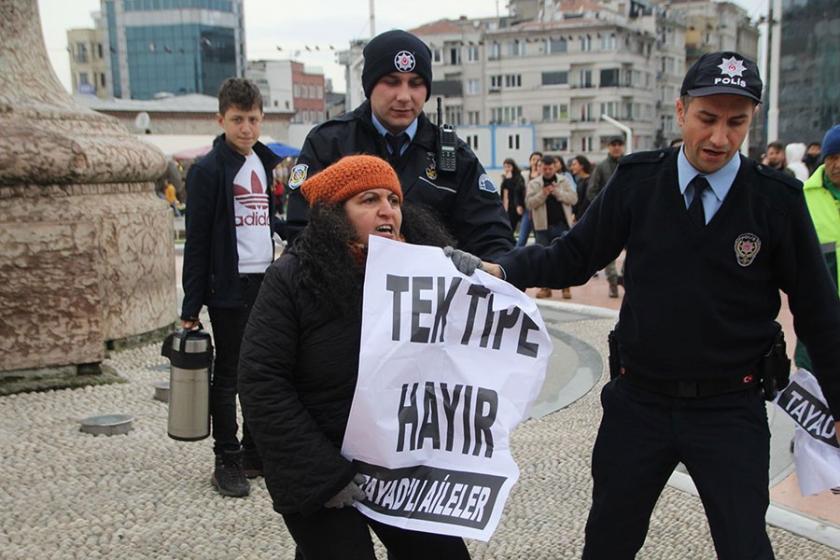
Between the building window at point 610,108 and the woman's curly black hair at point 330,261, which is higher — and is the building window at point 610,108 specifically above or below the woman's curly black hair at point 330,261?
above

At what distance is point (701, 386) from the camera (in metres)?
2.72

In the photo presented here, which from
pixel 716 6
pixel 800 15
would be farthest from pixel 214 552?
pixel 716 6

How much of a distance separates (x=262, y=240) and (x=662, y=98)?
96.3m

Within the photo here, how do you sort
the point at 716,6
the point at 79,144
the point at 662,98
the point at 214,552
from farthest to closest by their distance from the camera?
1. the point at 716,6
2. the point at 662,98
3. the point at 79,144
4. the point at 214,552

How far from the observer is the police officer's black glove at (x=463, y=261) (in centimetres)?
263

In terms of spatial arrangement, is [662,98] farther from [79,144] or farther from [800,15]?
[79,144]

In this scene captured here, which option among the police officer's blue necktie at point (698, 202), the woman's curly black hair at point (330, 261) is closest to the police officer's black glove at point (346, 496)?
the woman's curly black hair at point (330, 261)

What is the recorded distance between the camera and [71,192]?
6.67 meters

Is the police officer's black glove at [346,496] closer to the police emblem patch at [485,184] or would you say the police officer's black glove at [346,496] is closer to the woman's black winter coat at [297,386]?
the woman's black winter coat at [297,386]

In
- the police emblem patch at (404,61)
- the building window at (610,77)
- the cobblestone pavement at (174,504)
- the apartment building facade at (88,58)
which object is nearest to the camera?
the police emblem patch at (404,61)

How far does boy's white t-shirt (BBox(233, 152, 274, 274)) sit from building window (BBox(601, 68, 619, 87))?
84389 millimetres

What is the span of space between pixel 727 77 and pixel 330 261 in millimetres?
1270

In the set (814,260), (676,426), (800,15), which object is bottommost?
(676,426)

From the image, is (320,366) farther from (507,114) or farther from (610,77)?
(507,114)
